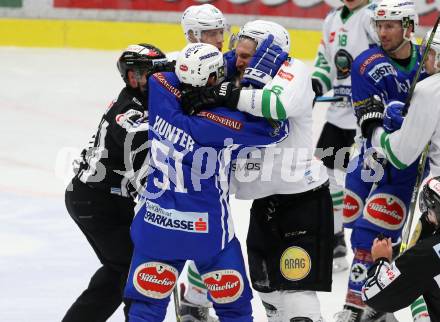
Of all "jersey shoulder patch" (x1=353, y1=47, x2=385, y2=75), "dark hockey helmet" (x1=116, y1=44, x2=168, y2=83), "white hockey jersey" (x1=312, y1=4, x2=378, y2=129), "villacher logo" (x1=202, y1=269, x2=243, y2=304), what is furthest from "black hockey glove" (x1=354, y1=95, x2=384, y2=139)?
"white hockey jersey" (x1=312, y1=4, x2=378, y2=129)

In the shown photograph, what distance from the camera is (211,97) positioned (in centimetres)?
379

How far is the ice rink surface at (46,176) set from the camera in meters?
5.17

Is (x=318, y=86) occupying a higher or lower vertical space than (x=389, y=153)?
lower

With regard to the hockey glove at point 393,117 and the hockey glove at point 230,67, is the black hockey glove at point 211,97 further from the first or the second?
the hockey glove at point 393,117

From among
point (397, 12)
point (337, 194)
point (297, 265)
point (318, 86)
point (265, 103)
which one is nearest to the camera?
point (265, 103)

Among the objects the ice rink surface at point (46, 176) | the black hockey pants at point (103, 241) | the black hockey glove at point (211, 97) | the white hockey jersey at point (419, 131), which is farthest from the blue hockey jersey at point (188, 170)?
the ice rink surface at point (46, 176)

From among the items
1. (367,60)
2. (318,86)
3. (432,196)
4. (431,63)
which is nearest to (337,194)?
(318,86)

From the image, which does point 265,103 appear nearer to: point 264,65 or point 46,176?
point 264,65

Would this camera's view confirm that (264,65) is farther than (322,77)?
No

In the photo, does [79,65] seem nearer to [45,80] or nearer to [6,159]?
[45,80]

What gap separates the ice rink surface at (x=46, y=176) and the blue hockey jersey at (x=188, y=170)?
1141mm

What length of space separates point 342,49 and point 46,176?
83.1 inches

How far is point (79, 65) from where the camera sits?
9.95 metres

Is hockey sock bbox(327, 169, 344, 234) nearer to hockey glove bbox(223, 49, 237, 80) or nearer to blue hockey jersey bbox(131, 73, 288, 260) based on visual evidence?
hockey glove bbox(223, 49, 237, 80)
